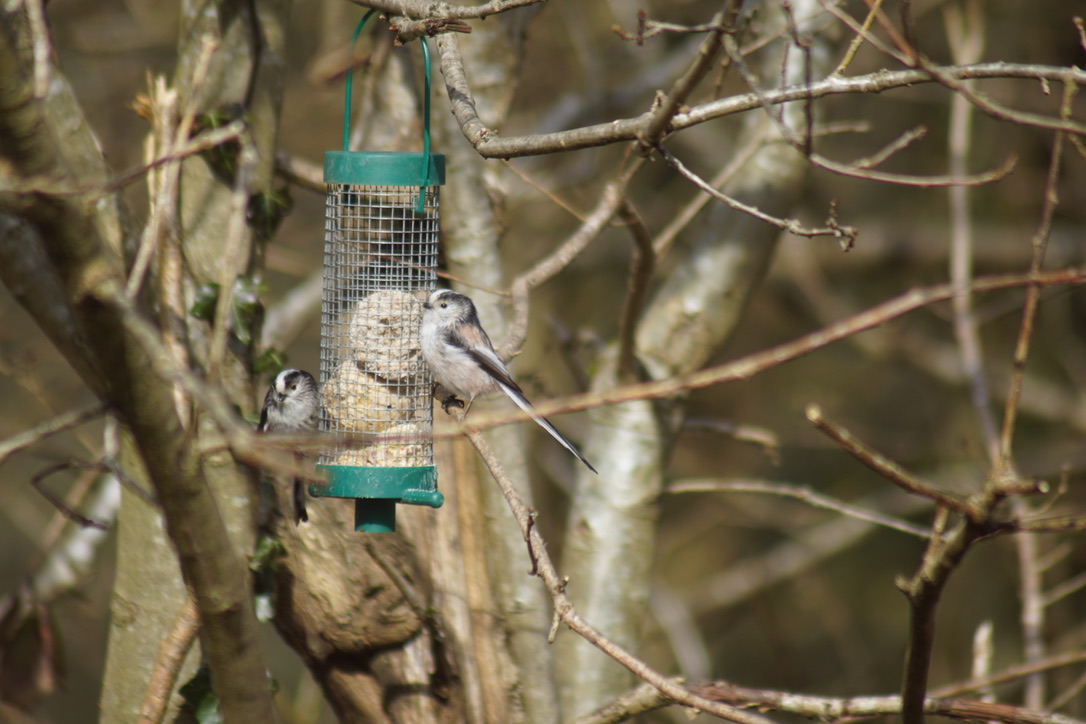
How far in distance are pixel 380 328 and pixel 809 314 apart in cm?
527

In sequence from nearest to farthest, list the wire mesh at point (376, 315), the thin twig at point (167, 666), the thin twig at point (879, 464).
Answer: the thin twig at point (879, 464) → the thin twig at point (167, 666) → the wire mesh at point (376, 315)

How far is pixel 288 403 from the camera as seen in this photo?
3.93m

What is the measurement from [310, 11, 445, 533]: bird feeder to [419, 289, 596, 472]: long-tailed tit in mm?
156

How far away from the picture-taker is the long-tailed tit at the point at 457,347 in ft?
12.8

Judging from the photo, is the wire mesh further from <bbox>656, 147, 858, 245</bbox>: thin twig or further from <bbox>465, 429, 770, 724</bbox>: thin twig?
<bbox>656, 147, 858, 245</bbox>: thin twig

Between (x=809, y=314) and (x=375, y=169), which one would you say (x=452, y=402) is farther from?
(x=809, y=314)

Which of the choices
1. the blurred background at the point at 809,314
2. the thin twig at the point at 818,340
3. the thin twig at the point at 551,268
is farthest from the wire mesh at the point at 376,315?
the blurred background at the point at 809,314

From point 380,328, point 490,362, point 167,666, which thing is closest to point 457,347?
point 490,362

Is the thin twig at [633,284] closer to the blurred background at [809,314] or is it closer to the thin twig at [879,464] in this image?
the thin twig at [879,464]

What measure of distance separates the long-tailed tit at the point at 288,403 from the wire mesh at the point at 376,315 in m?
0.07

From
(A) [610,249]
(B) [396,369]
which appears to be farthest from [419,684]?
(A) [610,249]

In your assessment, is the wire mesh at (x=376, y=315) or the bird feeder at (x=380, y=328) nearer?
the bird feeder at (x=380, y=328)

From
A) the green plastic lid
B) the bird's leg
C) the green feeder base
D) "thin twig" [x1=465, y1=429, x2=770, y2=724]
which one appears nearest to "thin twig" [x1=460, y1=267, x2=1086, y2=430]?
"thin twig" [x1=465, y1=429, x2=770, y2=724]

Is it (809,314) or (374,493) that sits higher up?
(809,314)
